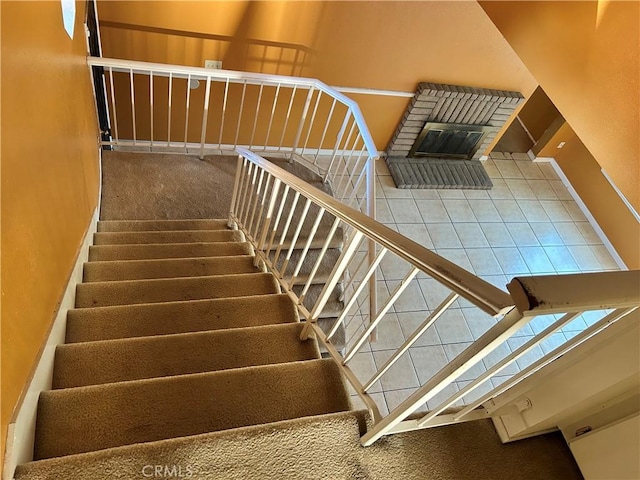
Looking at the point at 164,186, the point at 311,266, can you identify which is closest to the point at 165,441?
the point at 311,266

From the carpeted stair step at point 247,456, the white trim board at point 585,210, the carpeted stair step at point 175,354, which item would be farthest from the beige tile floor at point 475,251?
the carpeted stair step at point 247,456

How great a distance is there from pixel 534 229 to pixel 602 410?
14.8ft

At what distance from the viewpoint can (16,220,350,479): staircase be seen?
1.32 m

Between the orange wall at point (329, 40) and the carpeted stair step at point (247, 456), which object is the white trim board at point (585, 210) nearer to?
the orange wall at point (329, 40)

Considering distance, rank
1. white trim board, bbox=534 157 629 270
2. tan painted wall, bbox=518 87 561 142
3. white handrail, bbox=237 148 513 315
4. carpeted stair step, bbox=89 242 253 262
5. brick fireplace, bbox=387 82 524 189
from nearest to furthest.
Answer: white handrail, bbox=237 148 513 315 → carpeted stair step, bbox=89 242 253 262 → brick fireplace, bbox=387 82 524 189 → white trim board, bbox=534 157 629 270 → tan painted wall, bbox=518 87 561 142

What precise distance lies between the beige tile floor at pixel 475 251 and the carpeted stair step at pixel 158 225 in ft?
4.73

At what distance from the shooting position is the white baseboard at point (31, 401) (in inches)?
43.1

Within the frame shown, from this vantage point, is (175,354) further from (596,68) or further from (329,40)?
(329,40)

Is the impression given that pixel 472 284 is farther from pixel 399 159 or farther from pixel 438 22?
pixel 399 159

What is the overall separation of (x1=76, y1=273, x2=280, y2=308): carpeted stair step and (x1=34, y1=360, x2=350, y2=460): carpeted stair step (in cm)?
77

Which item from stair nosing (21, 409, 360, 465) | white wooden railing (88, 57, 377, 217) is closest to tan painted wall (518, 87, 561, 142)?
white wooden railing (88, 57, 377, 217)

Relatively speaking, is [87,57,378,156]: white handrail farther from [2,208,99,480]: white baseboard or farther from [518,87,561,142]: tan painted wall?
[518,87,561,142]: tan painted wall

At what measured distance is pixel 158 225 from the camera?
3.15 m

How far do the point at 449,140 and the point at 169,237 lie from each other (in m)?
3.69
